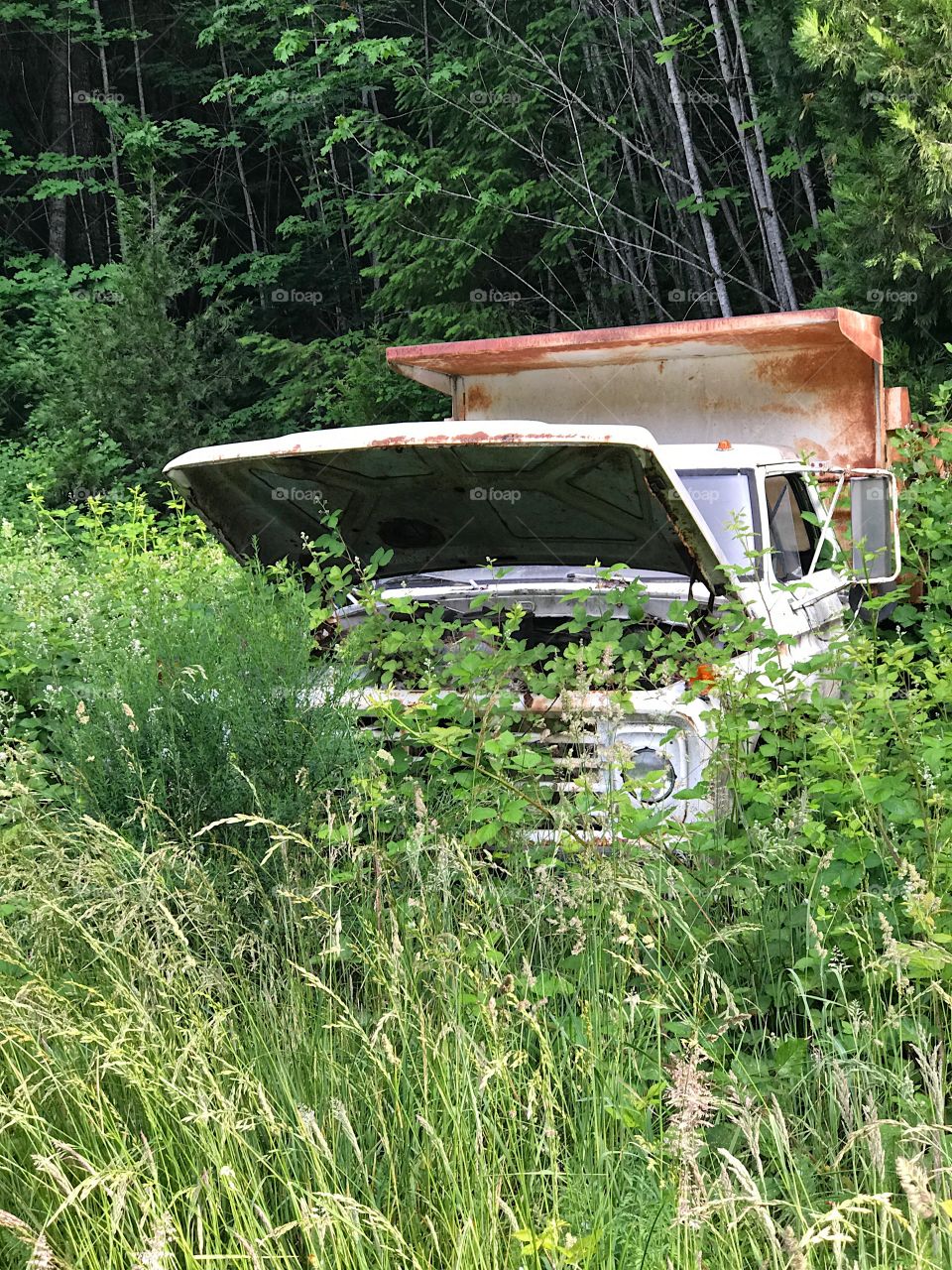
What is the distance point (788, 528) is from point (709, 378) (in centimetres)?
159

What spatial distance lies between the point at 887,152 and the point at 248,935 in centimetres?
881

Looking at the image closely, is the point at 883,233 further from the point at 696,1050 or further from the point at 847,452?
the point at 696,1050

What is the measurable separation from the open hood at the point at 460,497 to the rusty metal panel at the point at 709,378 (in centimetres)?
195

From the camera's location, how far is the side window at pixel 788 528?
5727 mm

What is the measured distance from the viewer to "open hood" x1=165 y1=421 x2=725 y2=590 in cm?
411

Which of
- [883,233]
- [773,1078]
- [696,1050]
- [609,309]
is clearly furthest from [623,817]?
[609,309]

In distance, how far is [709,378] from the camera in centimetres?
732

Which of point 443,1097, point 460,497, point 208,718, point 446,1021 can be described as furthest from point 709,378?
point 443,1097

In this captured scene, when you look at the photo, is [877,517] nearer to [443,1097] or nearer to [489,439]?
[489,439]

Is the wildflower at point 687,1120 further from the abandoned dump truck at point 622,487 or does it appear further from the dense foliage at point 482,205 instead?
the dense foliage at point 482,205

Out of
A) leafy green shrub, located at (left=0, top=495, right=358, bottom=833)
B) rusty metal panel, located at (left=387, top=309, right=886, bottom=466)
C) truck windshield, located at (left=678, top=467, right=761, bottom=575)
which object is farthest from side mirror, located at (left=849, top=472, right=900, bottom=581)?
leafy green shrub, located at (left=0, top=495, right=358, bottom=833)

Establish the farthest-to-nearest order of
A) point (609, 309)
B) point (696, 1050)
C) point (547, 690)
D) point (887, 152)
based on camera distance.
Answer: point (609, 309) → point (887, 152) → point (547, 690) → point (696, 1050)

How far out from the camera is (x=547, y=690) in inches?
145

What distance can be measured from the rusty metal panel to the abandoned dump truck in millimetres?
12
